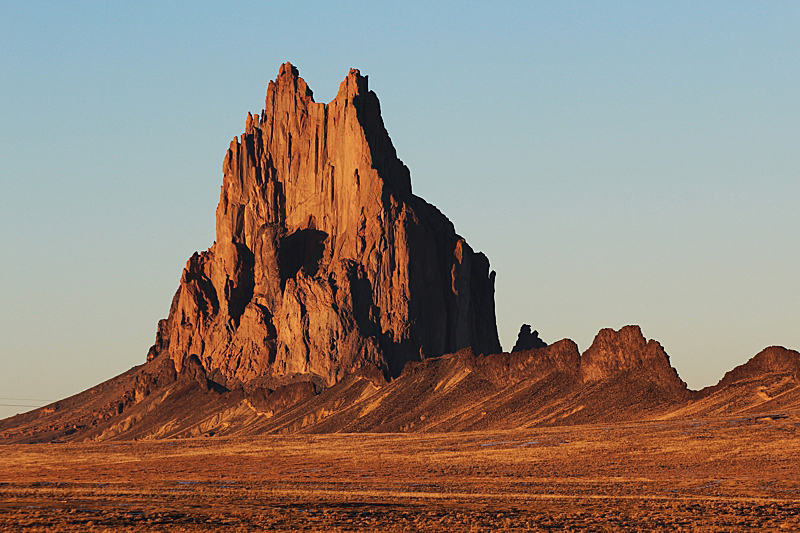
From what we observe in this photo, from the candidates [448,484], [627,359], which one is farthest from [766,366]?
[448,484]

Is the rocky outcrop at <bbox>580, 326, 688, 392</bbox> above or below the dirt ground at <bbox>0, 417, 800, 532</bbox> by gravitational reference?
above

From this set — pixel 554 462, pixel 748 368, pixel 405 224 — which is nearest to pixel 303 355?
pixel 405 224

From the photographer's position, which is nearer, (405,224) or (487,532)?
(487,532)

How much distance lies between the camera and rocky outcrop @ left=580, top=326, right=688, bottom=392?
124244mm

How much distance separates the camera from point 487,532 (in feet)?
153

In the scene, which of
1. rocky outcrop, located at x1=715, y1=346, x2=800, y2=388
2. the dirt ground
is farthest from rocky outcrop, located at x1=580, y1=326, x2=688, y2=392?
the dirt ground

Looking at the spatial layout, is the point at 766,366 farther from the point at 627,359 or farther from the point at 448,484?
the point at 448,484

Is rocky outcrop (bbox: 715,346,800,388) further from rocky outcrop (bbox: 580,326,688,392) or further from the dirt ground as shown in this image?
the dirt ground

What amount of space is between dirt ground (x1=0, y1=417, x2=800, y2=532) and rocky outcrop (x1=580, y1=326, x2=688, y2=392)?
18.6m

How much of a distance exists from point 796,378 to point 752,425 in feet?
59.9

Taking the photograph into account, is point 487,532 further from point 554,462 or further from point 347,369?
point 347,369

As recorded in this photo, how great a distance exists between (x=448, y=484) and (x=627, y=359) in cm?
5692

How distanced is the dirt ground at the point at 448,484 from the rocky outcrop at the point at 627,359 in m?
18.6

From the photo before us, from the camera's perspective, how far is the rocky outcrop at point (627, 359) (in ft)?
408
